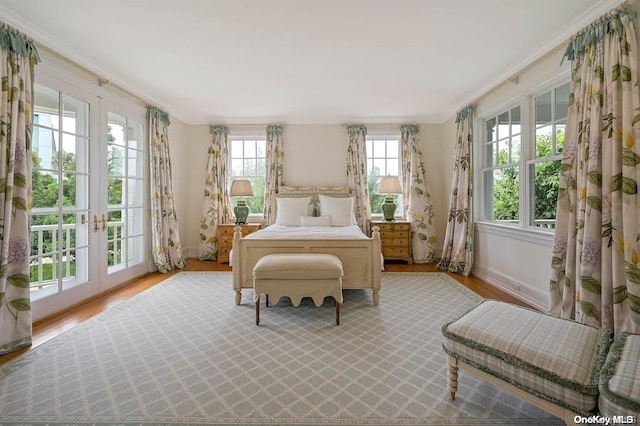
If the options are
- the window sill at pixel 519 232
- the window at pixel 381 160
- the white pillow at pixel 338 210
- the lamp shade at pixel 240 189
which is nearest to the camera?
the window sill at pixel 519 232

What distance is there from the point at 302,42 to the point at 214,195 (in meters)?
3.42

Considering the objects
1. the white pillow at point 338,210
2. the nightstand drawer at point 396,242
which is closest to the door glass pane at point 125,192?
the white pillow at point 338,210

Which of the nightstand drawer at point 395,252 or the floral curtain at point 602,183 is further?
the nightstand drawer at point 395,252

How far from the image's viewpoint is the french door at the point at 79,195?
2.82 metres

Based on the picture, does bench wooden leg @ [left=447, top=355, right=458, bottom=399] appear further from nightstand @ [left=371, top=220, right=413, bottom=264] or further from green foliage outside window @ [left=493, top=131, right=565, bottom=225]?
nightstand @ [left=371, top=220, right=413, bottom=264]

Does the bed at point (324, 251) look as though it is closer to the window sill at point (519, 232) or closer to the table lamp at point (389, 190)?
the window sill at point (519, 232)

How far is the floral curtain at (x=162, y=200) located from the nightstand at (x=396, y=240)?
3.54 meters

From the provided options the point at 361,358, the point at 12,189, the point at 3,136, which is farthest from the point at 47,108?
the point at 361,358

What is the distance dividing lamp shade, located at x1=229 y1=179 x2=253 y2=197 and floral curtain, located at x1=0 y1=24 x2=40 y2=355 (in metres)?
2.78

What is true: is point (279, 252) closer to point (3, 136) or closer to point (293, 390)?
point (293, 390)

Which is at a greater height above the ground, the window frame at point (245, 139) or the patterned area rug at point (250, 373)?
the window frame at point (245, 139)

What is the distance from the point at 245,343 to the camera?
2.29 metres

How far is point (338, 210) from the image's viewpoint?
4.77m

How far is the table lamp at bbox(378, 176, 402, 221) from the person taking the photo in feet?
16.9
